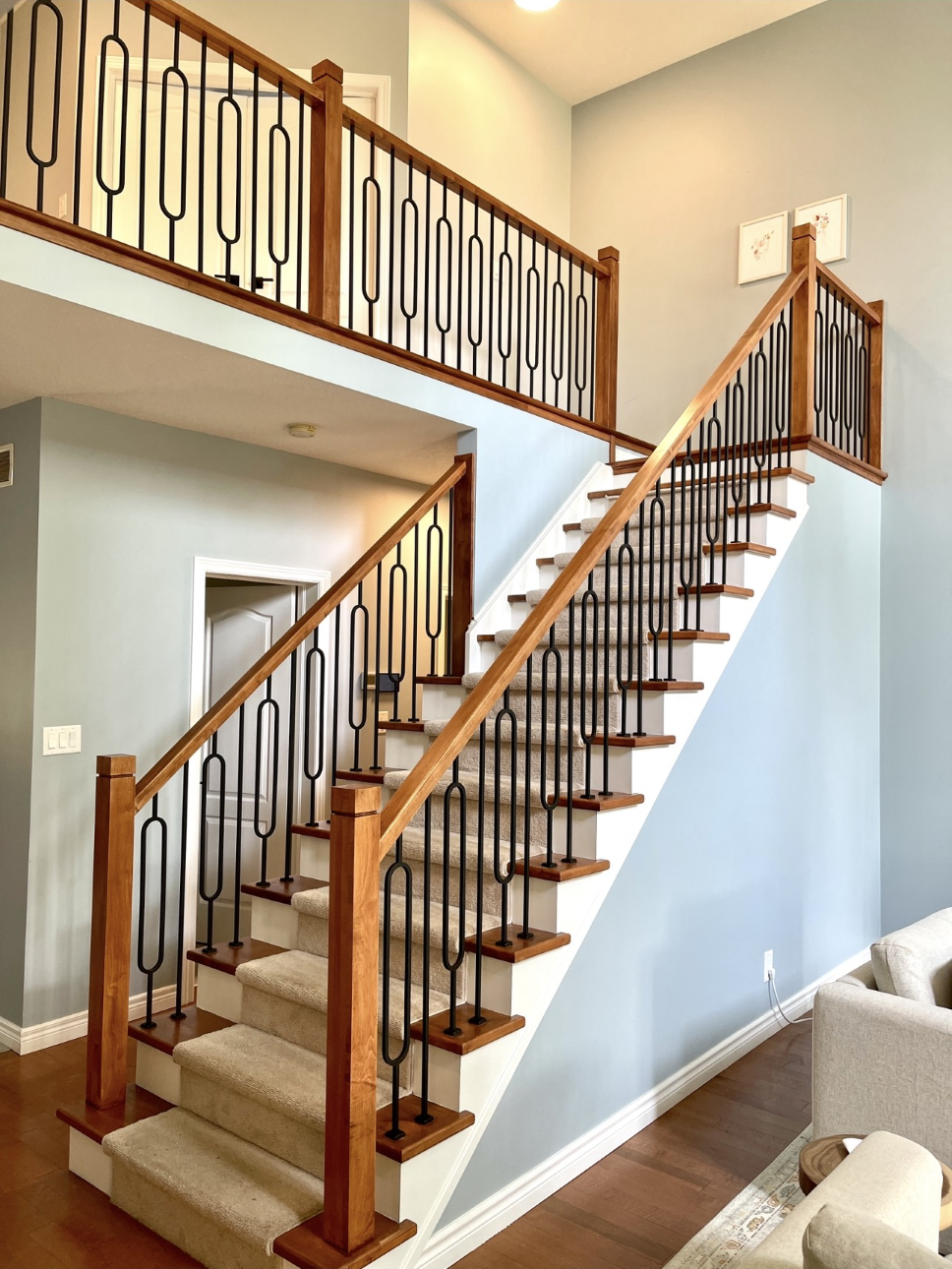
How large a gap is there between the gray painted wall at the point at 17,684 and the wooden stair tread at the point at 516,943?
7.04 feet

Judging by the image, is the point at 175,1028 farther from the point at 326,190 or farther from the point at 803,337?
the point at 803,337

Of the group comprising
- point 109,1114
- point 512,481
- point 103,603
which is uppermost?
point 512,481

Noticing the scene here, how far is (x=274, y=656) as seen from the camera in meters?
3.63

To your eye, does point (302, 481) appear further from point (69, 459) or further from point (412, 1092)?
point (412, 1092)

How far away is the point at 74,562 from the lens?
13.3ft

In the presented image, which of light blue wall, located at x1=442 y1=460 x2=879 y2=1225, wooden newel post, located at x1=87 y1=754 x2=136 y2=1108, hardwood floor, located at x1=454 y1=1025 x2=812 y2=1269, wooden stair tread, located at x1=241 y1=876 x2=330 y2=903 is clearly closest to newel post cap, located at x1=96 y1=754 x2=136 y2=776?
wooden newel post, located at x1=87 y1=754 x2=136 y2=1108

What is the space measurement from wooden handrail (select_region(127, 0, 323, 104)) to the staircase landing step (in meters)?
2.92

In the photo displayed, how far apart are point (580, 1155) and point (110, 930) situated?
1601 mm

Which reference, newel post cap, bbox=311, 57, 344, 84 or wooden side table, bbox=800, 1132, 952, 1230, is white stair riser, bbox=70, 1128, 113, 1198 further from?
newel post cap, bbox=311, 57, 344, 84

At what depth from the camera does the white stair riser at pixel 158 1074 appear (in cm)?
304

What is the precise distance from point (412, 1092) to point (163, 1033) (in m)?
1.00

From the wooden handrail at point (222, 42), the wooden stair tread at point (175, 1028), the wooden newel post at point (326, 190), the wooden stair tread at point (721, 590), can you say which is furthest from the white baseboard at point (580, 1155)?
the wooden handrail at point (222, 42)

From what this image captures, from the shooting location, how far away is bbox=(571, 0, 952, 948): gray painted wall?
4945 mm

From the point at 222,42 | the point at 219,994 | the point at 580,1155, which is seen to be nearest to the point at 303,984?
the point at 219,994
